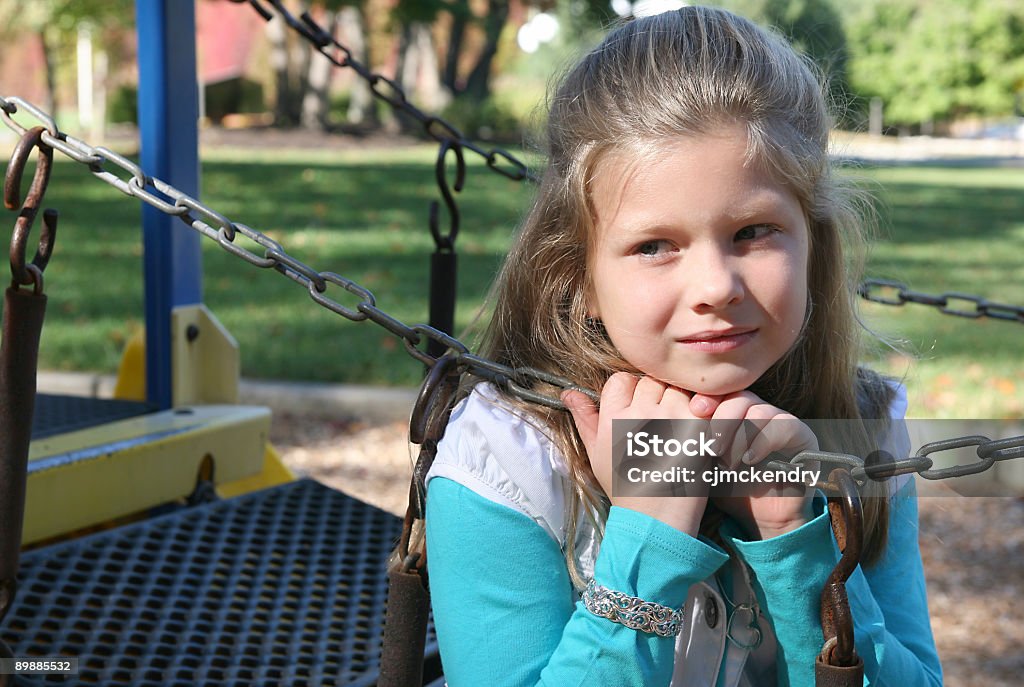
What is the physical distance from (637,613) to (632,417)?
21 cm

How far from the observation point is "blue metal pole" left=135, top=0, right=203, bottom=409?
8.57 feet

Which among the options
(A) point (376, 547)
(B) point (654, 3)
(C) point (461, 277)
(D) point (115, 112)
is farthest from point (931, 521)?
(D) point (115, 112)

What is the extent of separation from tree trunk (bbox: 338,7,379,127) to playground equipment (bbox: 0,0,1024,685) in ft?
59.3

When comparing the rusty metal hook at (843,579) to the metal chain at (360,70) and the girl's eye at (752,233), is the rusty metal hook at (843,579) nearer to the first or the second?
the girl's eye at (752,233)

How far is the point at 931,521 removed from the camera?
155 inches

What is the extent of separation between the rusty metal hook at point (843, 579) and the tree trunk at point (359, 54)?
19.8m

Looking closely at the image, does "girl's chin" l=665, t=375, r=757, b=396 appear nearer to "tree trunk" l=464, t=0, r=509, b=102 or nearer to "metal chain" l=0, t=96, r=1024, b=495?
"metal chain" l=0, t=96, r=1024, b=495

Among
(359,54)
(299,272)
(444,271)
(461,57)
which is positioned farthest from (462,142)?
(461,57)

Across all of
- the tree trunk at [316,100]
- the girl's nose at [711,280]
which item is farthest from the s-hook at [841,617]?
the tree trunk at [316,100]

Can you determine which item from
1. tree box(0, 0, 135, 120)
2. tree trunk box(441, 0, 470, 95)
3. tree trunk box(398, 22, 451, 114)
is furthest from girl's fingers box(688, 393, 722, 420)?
tree trunk box(398, 22, 451, 114)

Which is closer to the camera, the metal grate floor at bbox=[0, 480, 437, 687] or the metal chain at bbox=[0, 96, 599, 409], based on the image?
the metal chain at bbox=[0, 96, 599, 409]

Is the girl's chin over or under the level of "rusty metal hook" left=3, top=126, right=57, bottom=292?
under

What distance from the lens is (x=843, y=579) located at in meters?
1.07

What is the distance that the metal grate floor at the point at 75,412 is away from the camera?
255 centimetres
